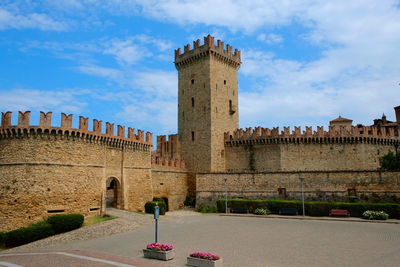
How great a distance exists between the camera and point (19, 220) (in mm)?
19484

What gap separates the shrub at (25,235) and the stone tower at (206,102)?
59.9 feet

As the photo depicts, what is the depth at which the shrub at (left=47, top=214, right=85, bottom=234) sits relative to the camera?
62.0 ft

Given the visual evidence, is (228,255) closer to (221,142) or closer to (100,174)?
(100,174)

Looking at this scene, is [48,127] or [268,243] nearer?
[268,243]

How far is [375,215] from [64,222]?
20.4m

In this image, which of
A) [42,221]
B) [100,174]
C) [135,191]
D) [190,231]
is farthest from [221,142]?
[42,221]

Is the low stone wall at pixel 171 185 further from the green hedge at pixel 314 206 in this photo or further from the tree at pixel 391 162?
the tree at pixel 391 162

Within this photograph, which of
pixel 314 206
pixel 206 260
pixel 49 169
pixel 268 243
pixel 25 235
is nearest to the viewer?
pixel 206 260

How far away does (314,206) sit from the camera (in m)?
24.5

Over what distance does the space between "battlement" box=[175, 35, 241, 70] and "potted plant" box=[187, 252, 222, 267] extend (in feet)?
88.7

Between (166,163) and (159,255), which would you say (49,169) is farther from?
(166,163)

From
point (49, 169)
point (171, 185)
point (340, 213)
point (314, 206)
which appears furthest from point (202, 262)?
point (171, 185)

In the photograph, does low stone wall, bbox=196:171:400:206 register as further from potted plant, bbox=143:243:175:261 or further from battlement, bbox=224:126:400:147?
potted plant, bbox=143:243:175:261

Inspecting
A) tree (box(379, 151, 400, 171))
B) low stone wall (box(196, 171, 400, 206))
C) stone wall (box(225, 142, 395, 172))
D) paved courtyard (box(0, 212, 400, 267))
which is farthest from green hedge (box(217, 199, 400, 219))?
tree (box(379, 151, 400, 171))
